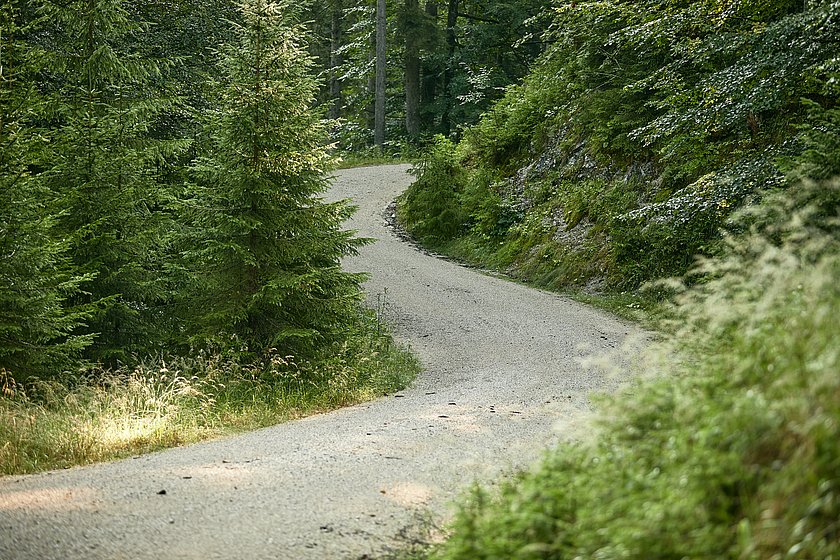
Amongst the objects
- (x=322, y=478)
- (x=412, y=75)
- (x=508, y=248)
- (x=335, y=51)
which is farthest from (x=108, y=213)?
(x=335, y=51)

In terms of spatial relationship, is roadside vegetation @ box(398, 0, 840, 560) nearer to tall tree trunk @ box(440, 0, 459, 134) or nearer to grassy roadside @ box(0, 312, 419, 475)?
grassy roadside @ box(0, 312, 419, 475)

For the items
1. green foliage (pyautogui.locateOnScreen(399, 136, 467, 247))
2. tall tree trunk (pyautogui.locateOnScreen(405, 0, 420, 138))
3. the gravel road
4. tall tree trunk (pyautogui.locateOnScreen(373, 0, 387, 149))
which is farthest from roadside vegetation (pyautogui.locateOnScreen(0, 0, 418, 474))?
tall tree trunk (pyautogui.locateOnScreen(373, 0, 387, 149))

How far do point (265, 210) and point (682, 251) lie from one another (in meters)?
7.84

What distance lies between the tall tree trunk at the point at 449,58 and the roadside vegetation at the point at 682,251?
11630 mm

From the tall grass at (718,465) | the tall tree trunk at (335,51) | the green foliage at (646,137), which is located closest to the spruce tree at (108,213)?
the green foliage at (646,137)

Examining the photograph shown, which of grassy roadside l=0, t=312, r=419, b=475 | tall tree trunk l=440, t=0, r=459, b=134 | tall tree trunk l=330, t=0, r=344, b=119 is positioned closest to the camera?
grassy roadside l=0, t=312, r=419, b=475

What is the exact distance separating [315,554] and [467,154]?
20.2 metres

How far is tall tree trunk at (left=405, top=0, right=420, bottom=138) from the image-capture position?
3197 cm

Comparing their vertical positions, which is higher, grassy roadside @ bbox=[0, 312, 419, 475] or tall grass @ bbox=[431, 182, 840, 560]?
tall grass @ bbox=[431, 182, 840, 560]

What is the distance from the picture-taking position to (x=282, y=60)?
10328mm

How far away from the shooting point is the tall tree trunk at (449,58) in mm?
34375

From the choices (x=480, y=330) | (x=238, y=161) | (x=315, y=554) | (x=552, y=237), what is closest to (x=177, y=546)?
(x=315, y=554)

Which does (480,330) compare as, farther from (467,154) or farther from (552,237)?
(467,154)

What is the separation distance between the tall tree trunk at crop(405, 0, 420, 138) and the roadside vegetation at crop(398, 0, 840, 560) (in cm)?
1007
